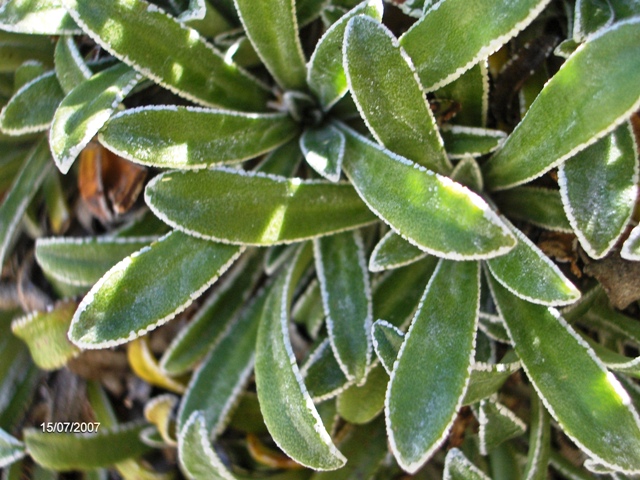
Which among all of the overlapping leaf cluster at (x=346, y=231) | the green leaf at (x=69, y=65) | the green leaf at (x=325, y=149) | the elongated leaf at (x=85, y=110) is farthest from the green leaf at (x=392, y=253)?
the green leaf at (x=69, y=65)

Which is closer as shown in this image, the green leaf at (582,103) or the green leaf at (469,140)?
the green leaf at (582,103)

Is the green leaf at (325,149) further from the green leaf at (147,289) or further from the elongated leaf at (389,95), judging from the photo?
the green leaf at (147,289)

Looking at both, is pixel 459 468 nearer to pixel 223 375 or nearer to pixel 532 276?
pixel 532 276

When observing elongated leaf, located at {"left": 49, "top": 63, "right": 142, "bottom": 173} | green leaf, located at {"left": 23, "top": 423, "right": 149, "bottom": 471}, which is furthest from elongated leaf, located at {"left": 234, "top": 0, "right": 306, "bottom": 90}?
green leaf, located at {"left": 23, "top": 423, "right": 149, "bottom": 471}

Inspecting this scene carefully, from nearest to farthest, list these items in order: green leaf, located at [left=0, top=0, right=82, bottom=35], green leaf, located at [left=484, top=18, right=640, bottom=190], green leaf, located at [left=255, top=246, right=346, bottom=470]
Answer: green leaf, located at [left=484, top=18, right=640, bottom=190] < green leaf, located at [left=255, top=246, right=346, bottom=470] < green leaf, located at [left=0, top=0, right=82, bottom=35]

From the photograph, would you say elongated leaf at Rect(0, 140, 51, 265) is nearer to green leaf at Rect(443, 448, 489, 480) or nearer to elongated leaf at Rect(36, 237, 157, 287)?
elongated leaf at Rect(36, 237, 157, 287)

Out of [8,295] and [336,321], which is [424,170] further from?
[8,295]

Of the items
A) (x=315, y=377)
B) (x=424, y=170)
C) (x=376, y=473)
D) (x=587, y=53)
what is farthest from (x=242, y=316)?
(x=587, y=53)
